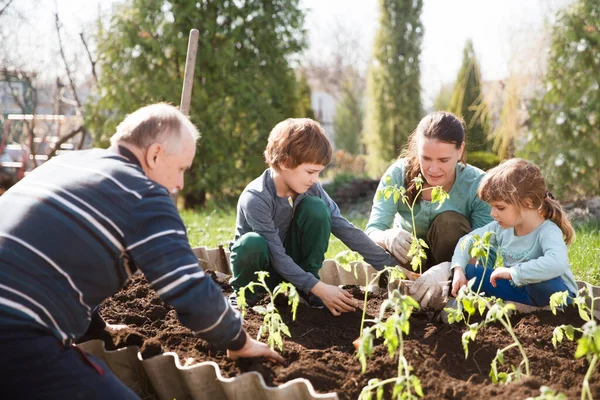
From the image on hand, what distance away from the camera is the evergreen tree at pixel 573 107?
22.2ft

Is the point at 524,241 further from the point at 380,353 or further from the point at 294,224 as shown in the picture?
the point at 294,224

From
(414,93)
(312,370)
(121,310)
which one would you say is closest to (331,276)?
(121,310)

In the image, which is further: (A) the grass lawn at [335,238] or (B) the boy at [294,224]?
(A) the grass lawn at [335,238]

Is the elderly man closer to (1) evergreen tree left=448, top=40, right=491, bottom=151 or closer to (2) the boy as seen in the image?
(2) the boy

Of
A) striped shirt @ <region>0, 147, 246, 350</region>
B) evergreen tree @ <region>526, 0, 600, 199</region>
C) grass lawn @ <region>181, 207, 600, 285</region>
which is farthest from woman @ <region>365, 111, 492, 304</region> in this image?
evergreen tree @ <region>526, 0, 600, 199</region>

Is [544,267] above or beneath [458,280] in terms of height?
above

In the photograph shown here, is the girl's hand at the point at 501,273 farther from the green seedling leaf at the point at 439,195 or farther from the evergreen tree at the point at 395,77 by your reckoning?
the evergreen tree at the point at 395,77

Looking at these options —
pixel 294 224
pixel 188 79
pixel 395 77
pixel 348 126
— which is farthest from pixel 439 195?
pixel 348 126

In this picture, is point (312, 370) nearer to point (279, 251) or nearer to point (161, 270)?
point (161, 270)

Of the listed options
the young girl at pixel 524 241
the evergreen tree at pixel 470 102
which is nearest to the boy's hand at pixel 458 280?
the young girl at pixel 524 241

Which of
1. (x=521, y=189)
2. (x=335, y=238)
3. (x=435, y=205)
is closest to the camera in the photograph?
(x=521, y=189)

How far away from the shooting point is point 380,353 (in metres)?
2.51

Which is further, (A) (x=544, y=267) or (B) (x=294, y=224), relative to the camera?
(B) (x=294, y=224)

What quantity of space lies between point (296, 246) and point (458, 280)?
3.00 feet
